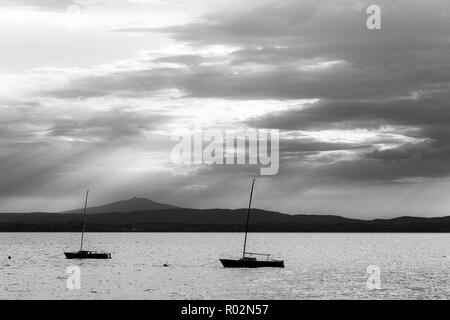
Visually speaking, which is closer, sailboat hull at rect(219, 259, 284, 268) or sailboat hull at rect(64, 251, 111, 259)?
sailboat hull at rect(219, 259, 284, 268)

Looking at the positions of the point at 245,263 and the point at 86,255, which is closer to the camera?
the point at 245,263

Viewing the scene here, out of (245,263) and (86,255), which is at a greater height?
(245,263)

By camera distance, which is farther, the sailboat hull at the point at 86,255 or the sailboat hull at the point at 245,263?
the sailboat hull at the point at 86,255

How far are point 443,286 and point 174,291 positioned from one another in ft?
122

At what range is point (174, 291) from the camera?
86.2 m
